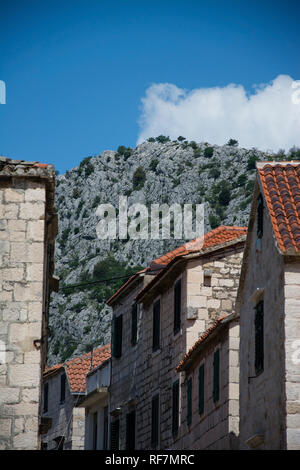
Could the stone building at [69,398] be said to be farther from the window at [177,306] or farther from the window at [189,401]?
the window at [189,401]

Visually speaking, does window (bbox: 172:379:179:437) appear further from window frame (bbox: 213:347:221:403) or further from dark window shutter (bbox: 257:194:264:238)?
dark window shutter (bbox: 257:194:264:238)

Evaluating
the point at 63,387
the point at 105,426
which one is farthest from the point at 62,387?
the point at 105,426

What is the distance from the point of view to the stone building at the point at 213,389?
21141 millimetres

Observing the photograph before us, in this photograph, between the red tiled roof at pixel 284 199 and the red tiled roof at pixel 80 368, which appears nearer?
the red tiled roof at pixel 284 199

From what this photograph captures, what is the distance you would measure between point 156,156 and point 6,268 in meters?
85.1

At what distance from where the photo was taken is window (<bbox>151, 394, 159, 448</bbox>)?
28.7 meters

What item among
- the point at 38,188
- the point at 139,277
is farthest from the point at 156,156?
the point at 38,188

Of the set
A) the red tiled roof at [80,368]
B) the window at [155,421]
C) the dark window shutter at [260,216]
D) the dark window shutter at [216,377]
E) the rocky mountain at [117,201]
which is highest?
the rocky mountain at [117,201]

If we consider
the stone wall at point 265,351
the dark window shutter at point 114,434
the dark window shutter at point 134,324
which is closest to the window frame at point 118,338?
the dark window shutter at point 134,324

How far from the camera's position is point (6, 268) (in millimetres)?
16812

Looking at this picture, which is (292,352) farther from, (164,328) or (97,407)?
(97,407)

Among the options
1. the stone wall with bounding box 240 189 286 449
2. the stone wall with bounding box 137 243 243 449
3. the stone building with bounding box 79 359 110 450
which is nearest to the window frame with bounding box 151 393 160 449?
the stone wall with bounding box 137 243 243 449

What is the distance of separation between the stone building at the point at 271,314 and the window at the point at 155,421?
9.51 metres

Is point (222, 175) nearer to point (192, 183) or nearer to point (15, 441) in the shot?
point (192, 183)
